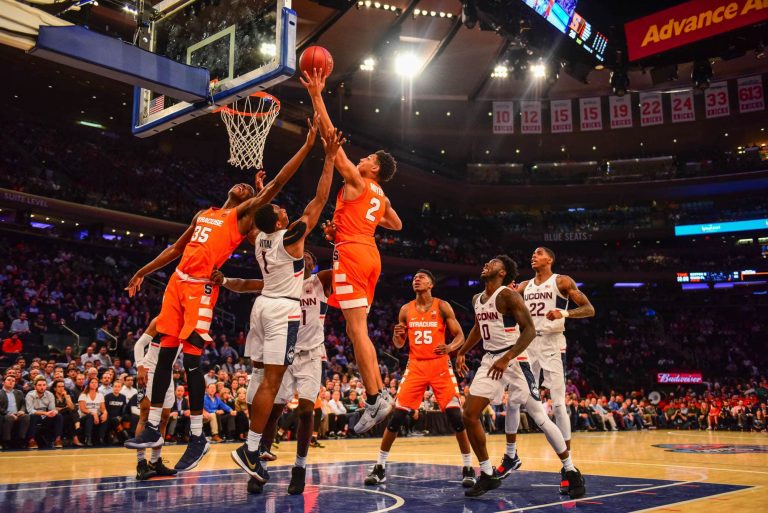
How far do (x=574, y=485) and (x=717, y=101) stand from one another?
97.8ft

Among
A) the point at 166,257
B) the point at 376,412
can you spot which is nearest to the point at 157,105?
the point at 166,257

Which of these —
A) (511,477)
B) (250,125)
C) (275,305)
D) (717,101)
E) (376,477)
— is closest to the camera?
(275,305)

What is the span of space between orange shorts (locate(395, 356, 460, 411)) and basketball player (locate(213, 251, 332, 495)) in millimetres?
1050

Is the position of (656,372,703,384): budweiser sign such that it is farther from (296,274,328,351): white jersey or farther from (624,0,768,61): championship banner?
(296,274,328,351): white jersey

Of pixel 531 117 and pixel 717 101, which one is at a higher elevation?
pixel 531 117

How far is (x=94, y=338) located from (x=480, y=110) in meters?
23.3

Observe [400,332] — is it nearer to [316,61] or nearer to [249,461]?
[249,461]

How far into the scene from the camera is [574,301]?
22.2ft

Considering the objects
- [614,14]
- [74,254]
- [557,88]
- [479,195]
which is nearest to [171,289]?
[614,14]

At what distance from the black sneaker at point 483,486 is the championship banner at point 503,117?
92.5 feet

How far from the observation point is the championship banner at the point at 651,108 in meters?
31.3

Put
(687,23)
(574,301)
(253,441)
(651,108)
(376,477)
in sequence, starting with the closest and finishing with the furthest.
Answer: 1. (253,441)
2. (376,477)
3. (574,301)
4. (687,23)
5. (651,108)

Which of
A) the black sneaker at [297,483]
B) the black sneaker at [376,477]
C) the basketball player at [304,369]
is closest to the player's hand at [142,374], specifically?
the basketball player at [304,369]

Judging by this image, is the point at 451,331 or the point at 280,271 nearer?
the point at 280,271
